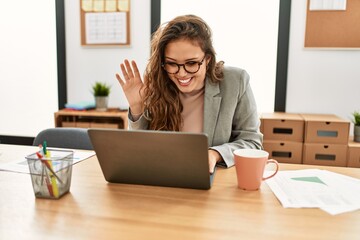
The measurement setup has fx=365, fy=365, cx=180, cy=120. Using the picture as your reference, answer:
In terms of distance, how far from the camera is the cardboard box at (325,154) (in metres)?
2.92

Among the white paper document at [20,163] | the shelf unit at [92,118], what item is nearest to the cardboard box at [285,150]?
the shelf unit at [92,118]

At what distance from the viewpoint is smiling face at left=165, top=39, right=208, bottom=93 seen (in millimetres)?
1464

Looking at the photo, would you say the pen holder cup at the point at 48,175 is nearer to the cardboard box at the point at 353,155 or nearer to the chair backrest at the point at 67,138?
the chair backrest at the point at 67,138

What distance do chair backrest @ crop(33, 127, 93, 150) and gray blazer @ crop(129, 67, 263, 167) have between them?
0.26 metres

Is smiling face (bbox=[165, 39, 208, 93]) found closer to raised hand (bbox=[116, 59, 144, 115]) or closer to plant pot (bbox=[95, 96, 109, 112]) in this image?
raised hand (bbox=[116, 59, 144, 115])

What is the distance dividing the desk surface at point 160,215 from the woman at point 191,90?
0.49 m

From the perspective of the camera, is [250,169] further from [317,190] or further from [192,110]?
[192,110]

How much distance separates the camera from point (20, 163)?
4.38 ft

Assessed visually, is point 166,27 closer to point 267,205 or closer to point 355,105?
point 267,205

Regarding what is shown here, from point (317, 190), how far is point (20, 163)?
1019 mm

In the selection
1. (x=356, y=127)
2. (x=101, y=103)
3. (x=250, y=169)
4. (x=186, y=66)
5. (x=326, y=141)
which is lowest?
(x=326, y=141)

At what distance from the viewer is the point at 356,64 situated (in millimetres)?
3219

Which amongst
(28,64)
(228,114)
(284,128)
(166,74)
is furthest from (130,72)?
(28,64)

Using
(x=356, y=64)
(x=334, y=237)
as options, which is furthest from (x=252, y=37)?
(x=334, y=237)
